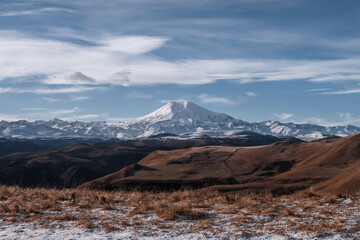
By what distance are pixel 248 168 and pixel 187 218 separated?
36262mm

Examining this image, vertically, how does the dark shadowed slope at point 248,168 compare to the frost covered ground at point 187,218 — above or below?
below

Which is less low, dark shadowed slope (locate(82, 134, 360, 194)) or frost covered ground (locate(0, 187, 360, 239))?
frost covered ground (locate(0, 187, 360, 239))

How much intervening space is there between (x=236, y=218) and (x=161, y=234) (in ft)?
7.16

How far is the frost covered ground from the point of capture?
8266mm

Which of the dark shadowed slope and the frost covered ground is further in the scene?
the dark shadowed slope

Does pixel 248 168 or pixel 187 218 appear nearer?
pixel 187 218

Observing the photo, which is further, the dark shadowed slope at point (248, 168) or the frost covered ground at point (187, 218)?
the dark shadowed slope at point (248, 168)

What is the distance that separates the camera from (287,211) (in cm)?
966

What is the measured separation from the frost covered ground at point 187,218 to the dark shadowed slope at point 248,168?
A: 16.9 metres

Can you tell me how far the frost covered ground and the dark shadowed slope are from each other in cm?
1693

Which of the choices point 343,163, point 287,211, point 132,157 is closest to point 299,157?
point 343,163

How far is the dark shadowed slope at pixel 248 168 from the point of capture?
1270 inches

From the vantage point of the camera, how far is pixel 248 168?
147ft

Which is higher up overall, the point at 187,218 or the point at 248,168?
the point at 187,218
